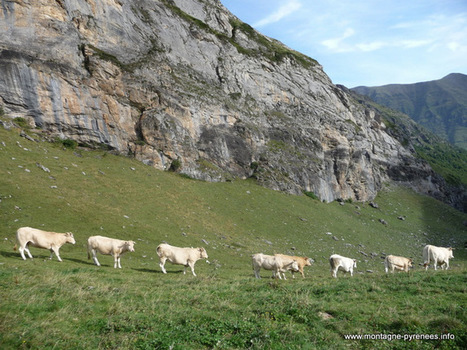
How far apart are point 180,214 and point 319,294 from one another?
109 ft

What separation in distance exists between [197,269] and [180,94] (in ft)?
173

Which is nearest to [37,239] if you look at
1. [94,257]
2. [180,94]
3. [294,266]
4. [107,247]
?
[94,257]

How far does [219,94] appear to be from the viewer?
82312mm

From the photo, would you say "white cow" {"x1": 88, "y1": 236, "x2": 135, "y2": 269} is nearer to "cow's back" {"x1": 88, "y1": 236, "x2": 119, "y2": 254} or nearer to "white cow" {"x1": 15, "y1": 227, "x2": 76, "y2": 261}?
"cow's back" {"x1": 88, "y1": 236, "x2": 119, "y2": 254}

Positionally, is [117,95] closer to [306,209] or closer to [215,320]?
[306,209]

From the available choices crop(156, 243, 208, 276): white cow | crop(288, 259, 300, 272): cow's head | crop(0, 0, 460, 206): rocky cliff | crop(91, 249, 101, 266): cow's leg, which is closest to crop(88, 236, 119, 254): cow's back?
crop(91, 249, 101, 266): cow's leg

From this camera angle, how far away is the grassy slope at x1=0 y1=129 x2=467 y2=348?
9555mm

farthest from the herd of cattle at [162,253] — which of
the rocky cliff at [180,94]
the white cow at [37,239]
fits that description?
the rocky cliff at [180,94]

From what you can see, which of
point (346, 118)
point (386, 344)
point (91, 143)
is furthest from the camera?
point (346, 118)

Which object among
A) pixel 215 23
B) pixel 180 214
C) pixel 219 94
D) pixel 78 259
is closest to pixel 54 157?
pixel 180 214

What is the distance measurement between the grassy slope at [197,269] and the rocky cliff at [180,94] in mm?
7378

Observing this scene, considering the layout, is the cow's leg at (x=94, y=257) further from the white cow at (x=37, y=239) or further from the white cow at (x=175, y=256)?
the white cow at (x=175, y=256)

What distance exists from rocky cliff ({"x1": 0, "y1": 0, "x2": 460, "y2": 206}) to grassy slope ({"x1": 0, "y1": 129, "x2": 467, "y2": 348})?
24.2 feet

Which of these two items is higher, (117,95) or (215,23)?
(215,23)
